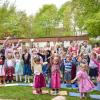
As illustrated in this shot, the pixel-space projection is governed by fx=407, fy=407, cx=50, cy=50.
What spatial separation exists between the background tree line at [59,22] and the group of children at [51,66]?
26.1m

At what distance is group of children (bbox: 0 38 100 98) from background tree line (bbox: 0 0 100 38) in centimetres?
2613

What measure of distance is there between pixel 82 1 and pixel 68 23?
1482 centimetres

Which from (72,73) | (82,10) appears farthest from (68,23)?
(72,73)

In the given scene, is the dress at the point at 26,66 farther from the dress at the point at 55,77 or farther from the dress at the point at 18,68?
the dress at the point at 55,77

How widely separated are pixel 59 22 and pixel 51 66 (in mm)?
55945

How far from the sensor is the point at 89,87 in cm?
A: 1264

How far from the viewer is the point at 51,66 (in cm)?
1420

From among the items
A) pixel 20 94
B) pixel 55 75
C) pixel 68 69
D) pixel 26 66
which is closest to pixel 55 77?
pixel 55 75

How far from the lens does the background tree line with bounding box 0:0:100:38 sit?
46256 millimetres

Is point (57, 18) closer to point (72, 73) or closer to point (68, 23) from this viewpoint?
point (68, 23)

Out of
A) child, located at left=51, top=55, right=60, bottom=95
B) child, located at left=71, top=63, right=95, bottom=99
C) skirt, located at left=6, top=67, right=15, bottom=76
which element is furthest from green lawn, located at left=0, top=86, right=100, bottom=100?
skirt, located at left=6, top=67, right=15, bottom=76

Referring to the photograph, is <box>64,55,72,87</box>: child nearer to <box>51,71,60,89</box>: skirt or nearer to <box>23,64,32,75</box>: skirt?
<box>51,71,60,89</box>: skirt

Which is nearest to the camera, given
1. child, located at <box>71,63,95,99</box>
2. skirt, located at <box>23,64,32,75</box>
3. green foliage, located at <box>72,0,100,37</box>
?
child, located at <box>71,63,95,99</box>

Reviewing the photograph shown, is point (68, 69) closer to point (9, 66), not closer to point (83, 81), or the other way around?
point (9, 66)
